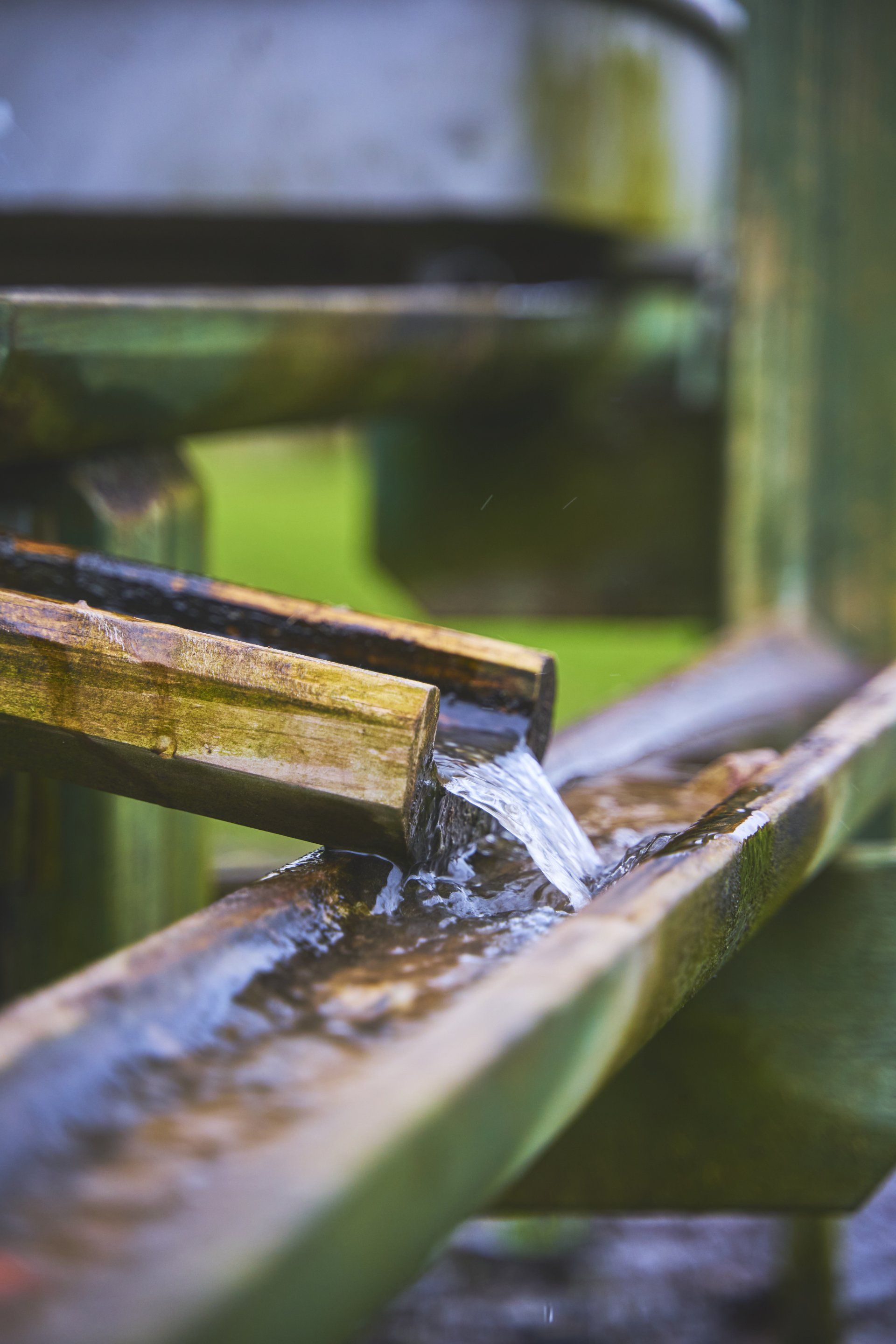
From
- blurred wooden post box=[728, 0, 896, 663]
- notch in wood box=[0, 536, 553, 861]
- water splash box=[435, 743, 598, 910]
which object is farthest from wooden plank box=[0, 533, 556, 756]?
blurred wooden post box=[728, 0, 896, 663]

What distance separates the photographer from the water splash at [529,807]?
1007mm

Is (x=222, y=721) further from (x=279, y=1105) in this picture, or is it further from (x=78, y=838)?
(x=78, y=838)

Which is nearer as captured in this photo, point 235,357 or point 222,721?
point 222,721

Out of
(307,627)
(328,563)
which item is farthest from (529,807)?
(328,563)

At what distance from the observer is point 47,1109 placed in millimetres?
591

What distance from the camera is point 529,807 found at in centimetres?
108

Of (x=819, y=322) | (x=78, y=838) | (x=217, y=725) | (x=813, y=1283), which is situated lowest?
(x=813, y=1283)

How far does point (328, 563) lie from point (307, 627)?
10.5 m

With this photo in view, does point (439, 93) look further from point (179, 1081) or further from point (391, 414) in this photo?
point (179, 1081)

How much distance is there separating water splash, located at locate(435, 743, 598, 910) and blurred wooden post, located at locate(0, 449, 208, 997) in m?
0.58

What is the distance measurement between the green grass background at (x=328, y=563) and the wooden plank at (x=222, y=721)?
820 millimetres

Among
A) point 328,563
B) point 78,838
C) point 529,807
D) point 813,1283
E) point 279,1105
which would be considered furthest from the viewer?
point 328,563

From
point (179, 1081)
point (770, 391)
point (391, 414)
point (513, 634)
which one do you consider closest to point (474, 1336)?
point (391, 414)

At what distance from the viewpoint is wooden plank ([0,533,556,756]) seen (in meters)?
1.14
